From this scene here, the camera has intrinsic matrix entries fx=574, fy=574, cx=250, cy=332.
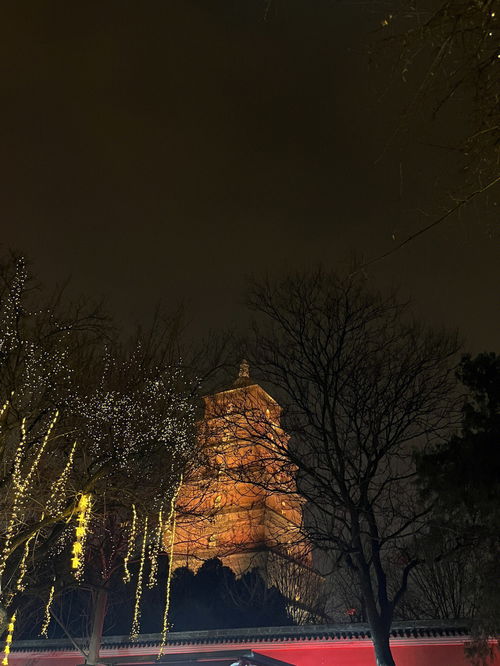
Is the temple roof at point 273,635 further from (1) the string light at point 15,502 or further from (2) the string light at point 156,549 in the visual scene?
(1) the string light at point 15,502

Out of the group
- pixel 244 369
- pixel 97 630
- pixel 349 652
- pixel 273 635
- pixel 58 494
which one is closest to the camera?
pixel 58 494

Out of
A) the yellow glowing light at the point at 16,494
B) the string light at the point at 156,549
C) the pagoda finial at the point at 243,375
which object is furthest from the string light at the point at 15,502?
the pagoda finial at the point at 243,375

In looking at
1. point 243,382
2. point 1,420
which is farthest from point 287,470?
point 1,420

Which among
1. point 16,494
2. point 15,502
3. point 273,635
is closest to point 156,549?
point 273,635

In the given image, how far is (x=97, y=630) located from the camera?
12906mm

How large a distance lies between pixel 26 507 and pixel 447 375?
6.49 metres

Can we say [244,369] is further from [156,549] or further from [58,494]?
[156,549]

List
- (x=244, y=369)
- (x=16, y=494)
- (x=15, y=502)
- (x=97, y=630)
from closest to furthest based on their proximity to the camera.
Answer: (x=16, y=494)
(x=15, y=502)
(x=244, y=369)
(x=97, y=630)

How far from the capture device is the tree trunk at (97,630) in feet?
41.8

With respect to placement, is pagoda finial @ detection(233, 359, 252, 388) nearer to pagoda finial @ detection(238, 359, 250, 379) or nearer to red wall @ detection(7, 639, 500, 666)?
pagoda finial @ detection(238, 359, 250, 379)

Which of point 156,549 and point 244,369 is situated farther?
point 156,549

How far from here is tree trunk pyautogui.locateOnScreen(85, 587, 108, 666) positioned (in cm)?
1273

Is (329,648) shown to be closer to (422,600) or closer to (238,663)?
(238,663)

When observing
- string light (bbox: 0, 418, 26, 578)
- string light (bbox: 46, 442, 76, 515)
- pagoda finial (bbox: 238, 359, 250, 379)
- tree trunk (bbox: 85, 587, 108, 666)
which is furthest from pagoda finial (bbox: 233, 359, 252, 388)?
tree trunk (bbox: 85, 587, 108, 666)
